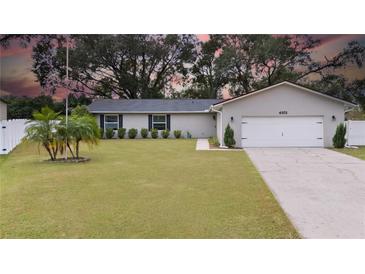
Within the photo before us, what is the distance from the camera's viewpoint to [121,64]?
3272cm

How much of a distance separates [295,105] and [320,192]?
10.2 meters

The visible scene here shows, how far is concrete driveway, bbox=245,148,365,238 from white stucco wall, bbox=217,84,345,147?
5.18m

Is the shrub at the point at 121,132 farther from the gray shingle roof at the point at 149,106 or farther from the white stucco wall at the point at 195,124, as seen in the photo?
the white stucco wall at the point at 195,124

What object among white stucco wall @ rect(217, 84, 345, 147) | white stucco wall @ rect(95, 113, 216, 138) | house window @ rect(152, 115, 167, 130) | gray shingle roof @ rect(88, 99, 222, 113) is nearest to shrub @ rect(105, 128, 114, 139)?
white stucco wall @ rect(95, 113, 216, 138)

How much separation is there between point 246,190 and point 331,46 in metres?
25.6

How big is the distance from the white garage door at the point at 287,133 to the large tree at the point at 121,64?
62.1 feet

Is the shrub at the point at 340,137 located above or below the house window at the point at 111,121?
below

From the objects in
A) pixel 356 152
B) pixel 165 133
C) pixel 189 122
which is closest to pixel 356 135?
pixel 356 152

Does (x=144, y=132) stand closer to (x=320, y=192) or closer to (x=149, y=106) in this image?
(x=149, y=106)

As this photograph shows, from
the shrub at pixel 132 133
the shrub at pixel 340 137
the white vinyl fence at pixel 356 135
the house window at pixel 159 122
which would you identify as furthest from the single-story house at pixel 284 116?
the shrub at pixel 132 133

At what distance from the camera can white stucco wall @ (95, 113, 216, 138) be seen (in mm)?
22938

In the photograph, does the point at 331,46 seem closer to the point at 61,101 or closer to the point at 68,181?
the point at 61,101

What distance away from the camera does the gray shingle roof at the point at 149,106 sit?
22.9m
